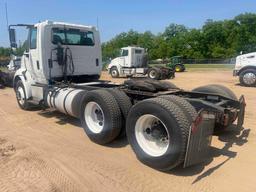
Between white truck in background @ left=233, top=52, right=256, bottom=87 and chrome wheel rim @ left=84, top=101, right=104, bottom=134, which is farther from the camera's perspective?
white truck in background @ left=233, top=52, right=256, bottom=87

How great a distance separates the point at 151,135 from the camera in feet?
15.3

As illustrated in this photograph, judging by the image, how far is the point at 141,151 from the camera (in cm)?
464

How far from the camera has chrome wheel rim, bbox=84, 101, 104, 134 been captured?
578cm

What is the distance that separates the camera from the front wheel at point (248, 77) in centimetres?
1472

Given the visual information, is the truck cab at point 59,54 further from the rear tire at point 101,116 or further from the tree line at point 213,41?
the tree line at point 213,41

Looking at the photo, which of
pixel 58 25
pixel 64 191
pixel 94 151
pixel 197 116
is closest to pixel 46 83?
pixel 58 25

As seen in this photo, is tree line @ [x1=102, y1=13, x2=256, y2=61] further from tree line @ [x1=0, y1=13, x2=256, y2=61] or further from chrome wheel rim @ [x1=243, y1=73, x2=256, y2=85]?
chrome wheel rim @ [x1=243, y1=73, x2=256, y2=85]

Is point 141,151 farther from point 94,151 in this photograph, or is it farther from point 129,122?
point 94,151

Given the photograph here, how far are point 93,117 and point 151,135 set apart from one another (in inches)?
65.7

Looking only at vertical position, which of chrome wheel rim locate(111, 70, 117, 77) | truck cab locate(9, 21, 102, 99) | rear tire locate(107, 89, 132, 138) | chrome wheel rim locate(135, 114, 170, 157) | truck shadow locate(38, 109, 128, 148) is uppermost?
truck cab locate(9, 21, 102, 99)

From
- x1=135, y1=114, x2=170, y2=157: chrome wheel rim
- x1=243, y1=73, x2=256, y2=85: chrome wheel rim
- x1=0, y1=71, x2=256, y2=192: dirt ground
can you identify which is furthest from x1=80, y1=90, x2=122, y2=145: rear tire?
x1=243, y1=73, x2=256, y2=85: chrome wheel rim

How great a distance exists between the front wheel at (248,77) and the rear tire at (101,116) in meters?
11.3

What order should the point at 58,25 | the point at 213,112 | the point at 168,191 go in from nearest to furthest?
the point at 168,191 < the point at 213,112 < the point at 58,25

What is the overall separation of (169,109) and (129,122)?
2.96ft
